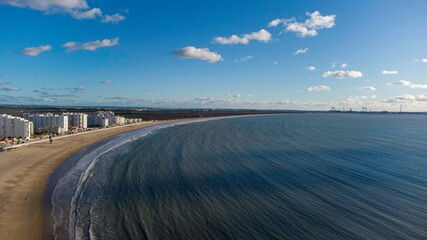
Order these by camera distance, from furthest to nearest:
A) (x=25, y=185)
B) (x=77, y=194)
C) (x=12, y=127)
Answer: (x=12, y=127) < (x=25, y=185) < (x=77, y=194)

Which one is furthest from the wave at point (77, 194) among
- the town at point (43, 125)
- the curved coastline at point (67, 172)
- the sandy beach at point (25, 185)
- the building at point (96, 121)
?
the building at point (96, 121)

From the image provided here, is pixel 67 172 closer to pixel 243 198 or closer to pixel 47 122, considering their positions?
pixel 243 198

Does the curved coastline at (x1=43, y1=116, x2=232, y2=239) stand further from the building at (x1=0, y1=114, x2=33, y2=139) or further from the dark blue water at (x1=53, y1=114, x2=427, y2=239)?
the building at (x1=0, y1=114, x2=33, y2=139)

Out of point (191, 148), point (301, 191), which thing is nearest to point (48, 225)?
point (301, 191)

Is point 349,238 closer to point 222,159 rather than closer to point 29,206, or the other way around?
point 29,206

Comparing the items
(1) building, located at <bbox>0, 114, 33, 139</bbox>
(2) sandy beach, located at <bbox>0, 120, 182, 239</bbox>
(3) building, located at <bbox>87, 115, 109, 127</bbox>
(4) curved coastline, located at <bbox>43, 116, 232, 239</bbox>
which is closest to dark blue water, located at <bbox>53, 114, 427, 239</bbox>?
(4) curved coastline, located at <bbox>43, 116, 232, 239</bbox>

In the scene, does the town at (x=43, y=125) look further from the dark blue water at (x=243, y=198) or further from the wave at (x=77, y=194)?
the dark blue water at (x=243, y=198)

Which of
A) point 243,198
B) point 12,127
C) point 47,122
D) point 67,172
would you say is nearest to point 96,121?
point 47,122
